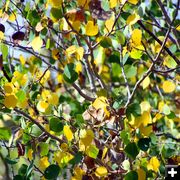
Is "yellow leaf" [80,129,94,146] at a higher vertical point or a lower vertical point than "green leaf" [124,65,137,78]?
lower

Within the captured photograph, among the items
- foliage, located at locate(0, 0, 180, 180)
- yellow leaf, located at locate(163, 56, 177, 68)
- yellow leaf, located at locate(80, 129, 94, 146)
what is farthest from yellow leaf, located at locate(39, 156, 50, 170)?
yellow leaf, located at locate(163, 56, 177, 68)

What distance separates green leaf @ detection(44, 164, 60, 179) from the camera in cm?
134

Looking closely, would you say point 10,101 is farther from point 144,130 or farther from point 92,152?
point 144,130

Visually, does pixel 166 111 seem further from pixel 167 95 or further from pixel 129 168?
pixel 167 95

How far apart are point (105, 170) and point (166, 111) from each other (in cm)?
26

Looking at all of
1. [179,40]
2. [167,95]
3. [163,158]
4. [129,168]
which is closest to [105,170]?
[129,168]

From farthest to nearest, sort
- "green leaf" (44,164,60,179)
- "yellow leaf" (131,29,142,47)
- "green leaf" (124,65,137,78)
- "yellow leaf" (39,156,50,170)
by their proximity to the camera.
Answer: "green leaf" (124,65,137,78) < "yellow leaf" (39,156,50,170) < "green leaf" (44,164,60,179) < "yellow leaf" (131,29,142,47)

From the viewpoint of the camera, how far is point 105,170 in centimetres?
136

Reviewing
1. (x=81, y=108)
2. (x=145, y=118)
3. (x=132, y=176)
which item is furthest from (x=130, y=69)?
(x=132, y=176)

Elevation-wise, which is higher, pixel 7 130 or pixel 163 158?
pixel 7 130

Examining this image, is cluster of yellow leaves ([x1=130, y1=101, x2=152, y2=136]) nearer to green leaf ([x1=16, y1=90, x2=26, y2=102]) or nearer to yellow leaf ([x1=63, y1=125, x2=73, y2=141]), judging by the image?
yellow leaf ([x1=63, y1=125, x2=73, y2=141])

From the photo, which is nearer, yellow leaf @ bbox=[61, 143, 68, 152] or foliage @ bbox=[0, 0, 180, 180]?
foliage @ bbox=[0, 0, 180, 180]

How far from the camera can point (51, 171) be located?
4.41 feet

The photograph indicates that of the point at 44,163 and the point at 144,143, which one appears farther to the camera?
the point at 44,163
